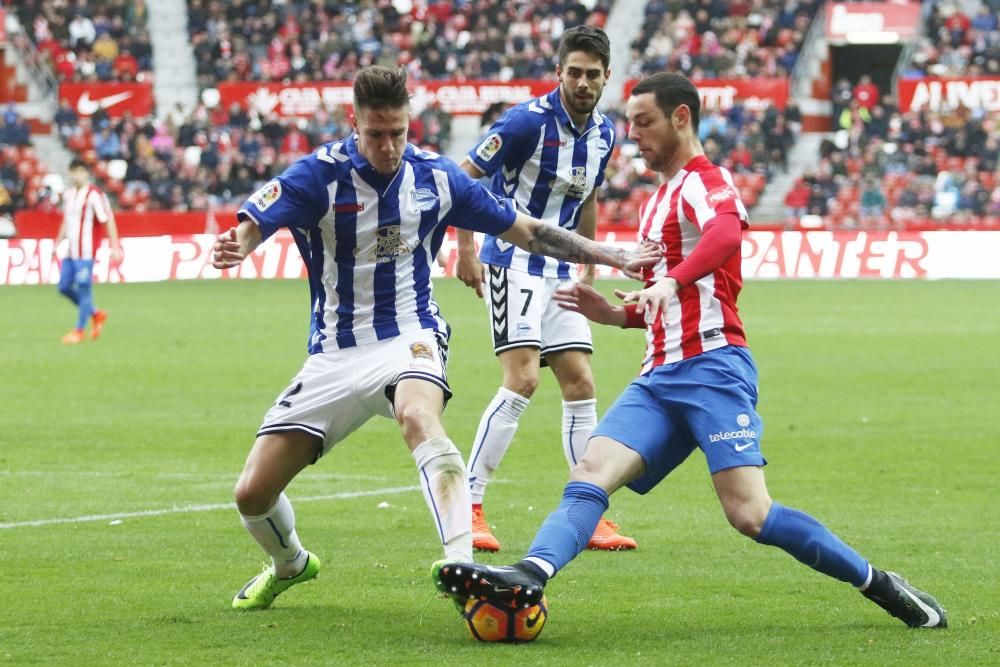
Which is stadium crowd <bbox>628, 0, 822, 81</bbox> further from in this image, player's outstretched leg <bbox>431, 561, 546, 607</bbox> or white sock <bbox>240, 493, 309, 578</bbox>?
player's outstretched leg <bbox>431, 561, 546, 607</bbox>

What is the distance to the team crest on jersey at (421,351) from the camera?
634cm

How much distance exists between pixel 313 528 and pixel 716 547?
1.94 metres

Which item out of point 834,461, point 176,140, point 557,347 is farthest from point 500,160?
point 176,140

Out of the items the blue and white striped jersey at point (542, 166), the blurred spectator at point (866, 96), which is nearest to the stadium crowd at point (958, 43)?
the blurred spectator at point (866, 96)

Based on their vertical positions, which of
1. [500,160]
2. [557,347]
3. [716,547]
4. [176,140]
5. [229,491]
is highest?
[500,160]

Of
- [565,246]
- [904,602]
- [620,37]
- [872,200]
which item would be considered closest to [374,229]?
[565,246]

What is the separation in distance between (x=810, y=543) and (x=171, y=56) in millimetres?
40064

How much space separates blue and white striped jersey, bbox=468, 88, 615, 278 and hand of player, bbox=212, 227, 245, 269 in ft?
8.84

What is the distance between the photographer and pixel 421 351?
6.36m

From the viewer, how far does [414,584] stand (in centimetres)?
681

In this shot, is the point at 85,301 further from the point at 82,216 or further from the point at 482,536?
the point at 482,536

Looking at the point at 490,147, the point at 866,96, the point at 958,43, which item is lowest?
the point at 866,96

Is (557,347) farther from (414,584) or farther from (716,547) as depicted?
(414,584)

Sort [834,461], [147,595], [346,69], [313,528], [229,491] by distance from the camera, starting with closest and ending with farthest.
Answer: [147,595] < [313,528] < [229,491] < [834,461] < [346,69]
